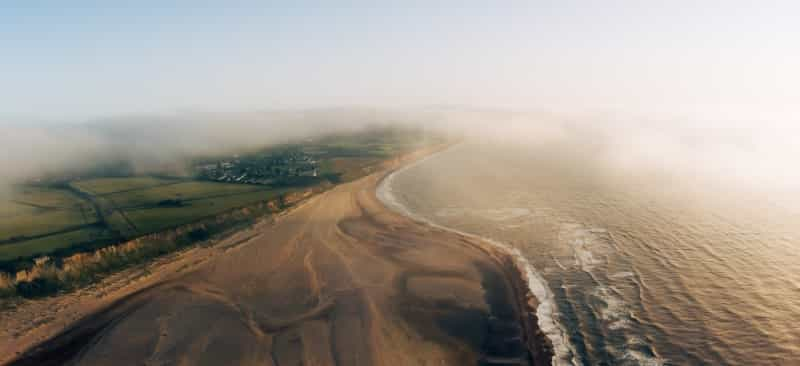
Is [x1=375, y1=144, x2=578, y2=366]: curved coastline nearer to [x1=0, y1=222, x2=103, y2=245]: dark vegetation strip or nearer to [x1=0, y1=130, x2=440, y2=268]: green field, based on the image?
[x1=0, y1=130, x2=440, y2=268]: green field

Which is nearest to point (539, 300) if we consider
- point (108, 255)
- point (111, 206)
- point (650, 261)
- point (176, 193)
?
point (650, 261)

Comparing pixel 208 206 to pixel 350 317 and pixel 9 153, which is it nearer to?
pixel 350 317

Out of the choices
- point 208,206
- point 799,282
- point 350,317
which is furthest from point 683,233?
point 208,206

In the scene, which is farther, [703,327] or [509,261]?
[509,261]

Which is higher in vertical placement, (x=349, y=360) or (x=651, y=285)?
(x=651, y=285)

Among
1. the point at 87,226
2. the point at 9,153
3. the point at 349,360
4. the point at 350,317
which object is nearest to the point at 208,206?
the point at 87,226

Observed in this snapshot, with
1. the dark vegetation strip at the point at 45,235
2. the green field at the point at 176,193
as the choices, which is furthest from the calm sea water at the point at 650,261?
the dark vegetation strip at the point at 45,235

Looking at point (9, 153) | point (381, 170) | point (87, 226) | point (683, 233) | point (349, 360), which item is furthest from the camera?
point (9, 153)

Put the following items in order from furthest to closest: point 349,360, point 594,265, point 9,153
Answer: point 9,153, point 594,265, point 349,360
